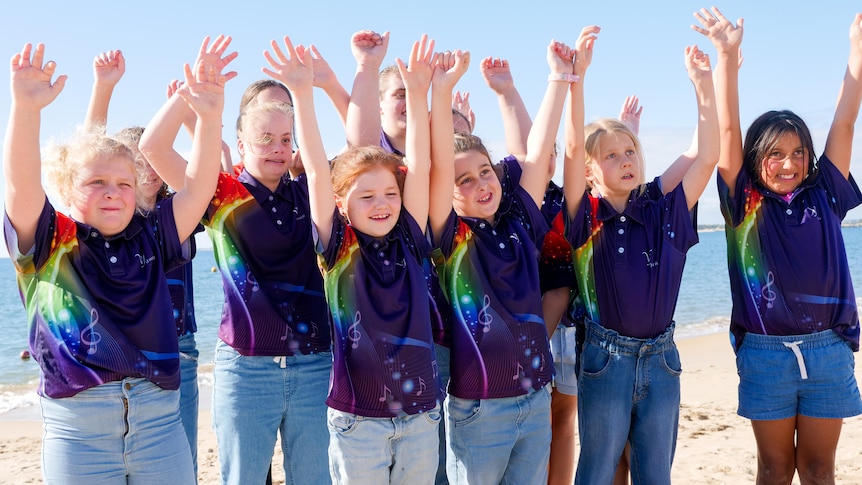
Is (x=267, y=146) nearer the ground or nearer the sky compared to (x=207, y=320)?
nearer the sky

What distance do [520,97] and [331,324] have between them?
6.26ft

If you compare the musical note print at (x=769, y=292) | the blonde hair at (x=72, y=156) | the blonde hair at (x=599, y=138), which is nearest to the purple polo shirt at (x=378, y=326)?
the blonde hair at (x=72, y=156)

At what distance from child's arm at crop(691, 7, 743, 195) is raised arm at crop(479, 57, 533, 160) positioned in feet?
3.40

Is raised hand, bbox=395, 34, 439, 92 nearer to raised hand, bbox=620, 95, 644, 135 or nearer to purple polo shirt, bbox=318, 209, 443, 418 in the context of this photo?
purple polo shirt, bbox=318, 209, 443, 418

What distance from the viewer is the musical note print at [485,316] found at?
3480 millimetres

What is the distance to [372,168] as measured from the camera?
3.47 metres

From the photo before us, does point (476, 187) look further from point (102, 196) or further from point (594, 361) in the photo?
point (102, 196)

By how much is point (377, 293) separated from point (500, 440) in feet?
2.84

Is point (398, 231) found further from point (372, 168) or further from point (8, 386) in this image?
point (8, 386)

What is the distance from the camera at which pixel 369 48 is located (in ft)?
13.4

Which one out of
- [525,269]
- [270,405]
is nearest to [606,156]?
[525,269]

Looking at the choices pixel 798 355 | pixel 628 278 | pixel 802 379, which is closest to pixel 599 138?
pixel 628 278

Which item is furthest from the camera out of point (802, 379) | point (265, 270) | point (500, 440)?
point (802, 379)

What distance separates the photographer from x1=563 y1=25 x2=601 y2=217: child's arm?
3.78 metres
